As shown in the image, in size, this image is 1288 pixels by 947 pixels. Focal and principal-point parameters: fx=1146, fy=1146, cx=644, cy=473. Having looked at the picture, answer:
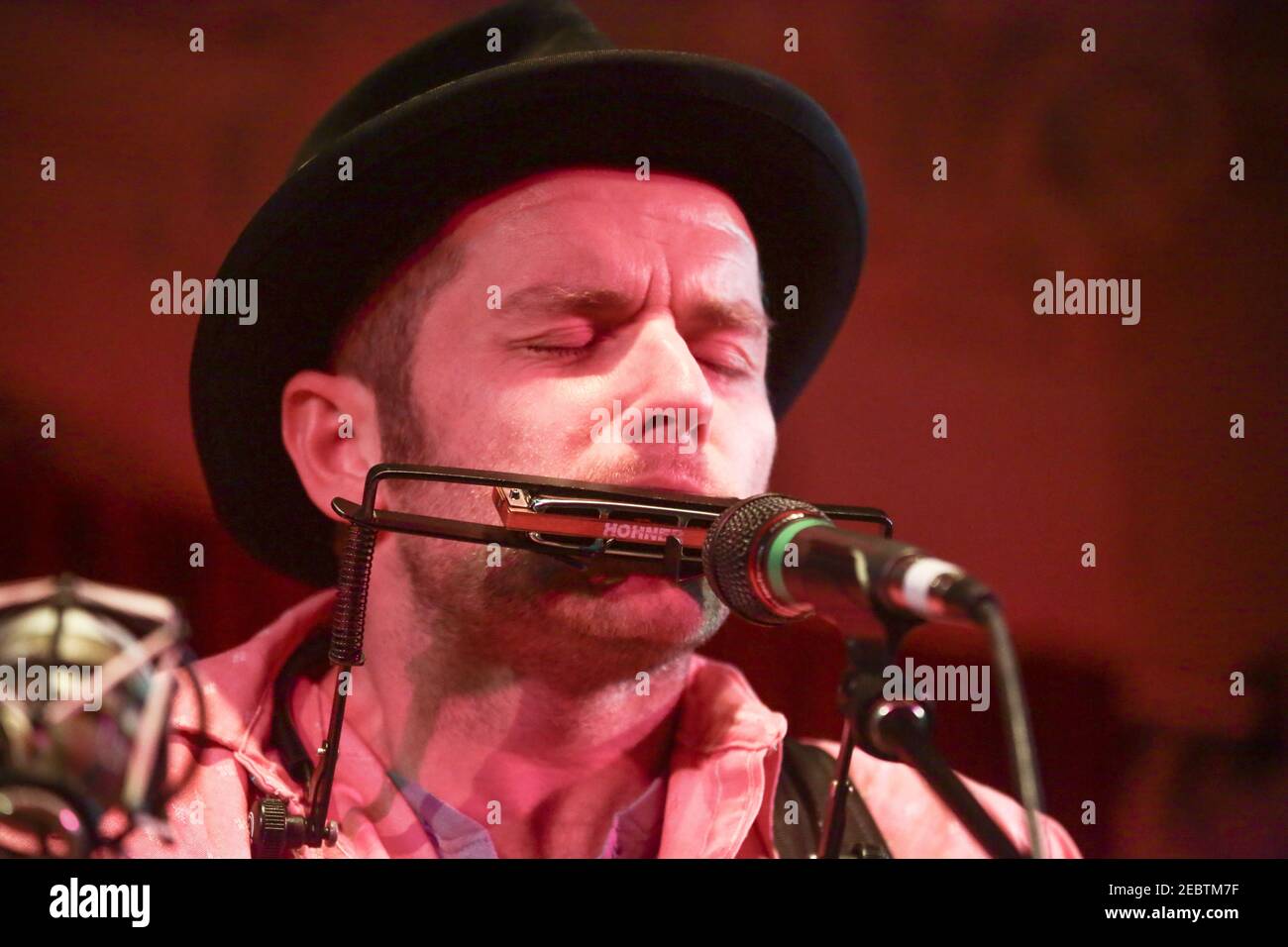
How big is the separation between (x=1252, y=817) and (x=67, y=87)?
231 cm

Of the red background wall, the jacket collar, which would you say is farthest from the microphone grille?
the red background wall

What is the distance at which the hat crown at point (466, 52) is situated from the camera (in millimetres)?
1687

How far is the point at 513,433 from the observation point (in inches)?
59.2

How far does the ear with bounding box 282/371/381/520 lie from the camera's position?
1.69m

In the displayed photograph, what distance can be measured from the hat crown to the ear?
0.33m

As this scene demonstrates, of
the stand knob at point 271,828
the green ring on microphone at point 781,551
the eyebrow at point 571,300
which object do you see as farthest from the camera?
the eyebrow at point 571,300

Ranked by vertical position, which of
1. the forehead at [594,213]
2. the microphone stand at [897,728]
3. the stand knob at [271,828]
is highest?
the forehead at [594,213]

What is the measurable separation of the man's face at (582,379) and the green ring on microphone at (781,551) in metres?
0.43

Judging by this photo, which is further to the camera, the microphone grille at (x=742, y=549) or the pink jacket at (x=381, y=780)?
the pink jacket at (x=381, y=780)

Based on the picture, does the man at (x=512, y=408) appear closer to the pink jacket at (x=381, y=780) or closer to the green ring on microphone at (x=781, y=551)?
the pink jacket at (x=381, y=780)

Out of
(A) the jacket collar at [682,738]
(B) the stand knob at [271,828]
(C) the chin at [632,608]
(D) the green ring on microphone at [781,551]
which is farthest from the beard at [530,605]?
(D) the green ring on microphone at [781,551]
